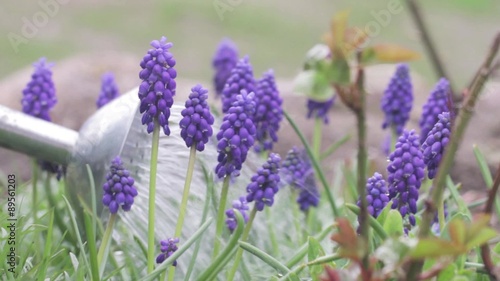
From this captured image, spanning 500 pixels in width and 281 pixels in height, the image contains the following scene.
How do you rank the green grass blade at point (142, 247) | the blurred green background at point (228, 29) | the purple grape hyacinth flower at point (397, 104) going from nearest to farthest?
the green grass blade at point (142, 247)
the purple grape hyacinth flower at point (397, 104)
the blurred green background at point (228, 29)

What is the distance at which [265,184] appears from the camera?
1.83 metres

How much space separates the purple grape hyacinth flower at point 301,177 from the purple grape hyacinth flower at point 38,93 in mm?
737

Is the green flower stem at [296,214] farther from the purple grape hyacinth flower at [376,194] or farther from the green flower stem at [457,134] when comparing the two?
the green flower stem at [457,134]

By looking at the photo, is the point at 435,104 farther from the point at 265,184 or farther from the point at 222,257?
the point at 222,257

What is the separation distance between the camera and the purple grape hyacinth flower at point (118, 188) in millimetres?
1778

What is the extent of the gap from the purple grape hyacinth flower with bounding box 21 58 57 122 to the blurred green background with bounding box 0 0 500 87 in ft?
13.5

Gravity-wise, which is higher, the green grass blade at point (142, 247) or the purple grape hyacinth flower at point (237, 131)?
the purple grape hyacinth flower at point (237, 131)

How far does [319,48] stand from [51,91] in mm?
1643

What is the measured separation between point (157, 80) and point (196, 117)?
0.11 meters

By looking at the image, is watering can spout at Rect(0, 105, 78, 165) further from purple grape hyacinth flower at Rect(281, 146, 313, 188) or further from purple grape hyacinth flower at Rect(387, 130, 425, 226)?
purple grape hyacinth flower at Rect(387, 130, 425, 226)

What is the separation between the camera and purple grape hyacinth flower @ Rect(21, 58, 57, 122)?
2.56 metres

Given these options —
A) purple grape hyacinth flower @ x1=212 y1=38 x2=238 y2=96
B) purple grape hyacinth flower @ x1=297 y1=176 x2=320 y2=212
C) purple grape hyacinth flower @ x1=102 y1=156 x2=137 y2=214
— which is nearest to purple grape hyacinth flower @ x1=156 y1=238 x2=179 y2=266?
purple grape hyacinth flower @ x1=102 y1=156 x2=137 y2=214

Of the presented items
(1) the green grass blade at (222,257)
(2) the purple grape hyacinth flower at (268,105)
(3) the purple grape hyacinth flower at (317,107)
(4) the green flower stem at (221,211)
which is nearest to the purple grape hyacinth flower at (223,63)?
(3) the purple grape hyacinth flower at (317,107)

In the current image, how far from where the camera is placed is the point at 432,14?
26.4ft
